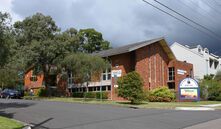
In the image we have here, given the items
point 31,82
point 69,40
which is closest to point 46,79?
point 69,40

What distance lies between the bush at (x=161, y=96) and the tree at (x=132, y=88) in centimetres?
746

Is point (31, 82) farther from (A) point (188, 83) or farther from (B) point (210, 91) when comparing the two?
(A) point (188, 83)

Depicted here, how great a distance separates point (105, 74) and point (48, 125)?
3107 cm

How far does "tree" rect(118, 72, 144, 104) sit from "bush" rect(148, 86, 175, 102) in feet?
24.5

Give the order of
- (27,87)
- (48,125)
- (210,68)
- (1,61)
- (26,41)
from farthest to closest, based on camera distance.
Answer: (210,68), (27,87), (26,41), (1,61), (48,125)

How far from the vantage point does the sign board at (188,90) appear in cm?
3988

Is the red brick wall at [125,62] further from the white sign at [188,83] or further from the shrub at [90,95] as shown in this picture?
the white sign at [188,83]

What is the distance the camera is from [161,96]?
41.2 m

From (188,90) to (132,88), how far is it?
882 centimetres

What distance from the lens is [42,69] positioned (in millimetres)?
52281

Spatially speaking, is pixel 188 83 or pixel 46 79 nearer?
pixel 188 83

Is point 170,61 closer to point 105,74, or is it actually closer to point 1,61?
point 105,74

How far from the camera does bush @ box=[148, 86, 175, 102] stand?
41.2m

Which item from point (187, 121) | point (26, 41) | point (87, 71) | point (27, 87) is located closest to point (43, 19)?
point (26, 41)
